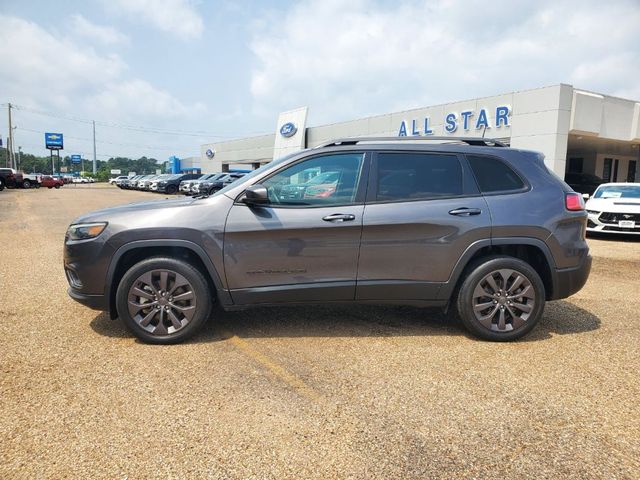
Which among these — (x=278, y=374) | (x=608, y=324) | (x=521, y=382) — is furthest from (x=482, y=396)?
(x=608, y=324)

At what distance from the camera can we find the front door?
3879 mm

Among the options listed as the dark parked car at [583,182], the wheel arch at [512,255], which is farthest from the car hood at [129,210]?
the dark parked car at [583,182]

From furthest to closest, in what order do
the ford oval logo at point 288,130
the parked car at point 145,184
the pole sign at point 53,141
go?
the pole sign at point 53,141 < the parked car at point 145,184 < the ford oval logo at point 288,130

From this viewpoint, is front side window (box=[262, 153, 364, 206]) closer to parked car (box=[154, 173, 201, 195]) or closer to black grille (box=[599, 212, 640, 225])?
black grille (box=[599, 212, 640, 225])

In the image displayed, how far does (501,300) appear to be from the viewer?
13.4ft

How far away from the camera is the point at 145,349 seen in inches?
151

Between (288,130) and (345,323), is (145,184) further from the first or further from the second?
(345,323)

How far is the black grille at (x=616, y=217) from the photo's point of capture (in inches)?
428

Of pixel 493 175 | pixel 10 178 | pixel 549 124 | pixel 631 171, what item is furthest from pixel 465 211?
pixel 10 178

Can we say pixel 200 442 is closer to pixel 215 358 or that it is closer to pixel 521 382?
pixel 215 358

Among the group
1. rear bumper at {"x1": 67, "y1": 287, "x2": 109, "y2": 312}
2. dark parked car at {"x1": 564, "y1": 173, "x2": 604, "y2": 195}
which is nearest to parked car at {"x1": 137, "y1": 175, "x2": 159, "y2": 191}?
dark parked car at {"x1": 564, "y1": 173, "x2": 604, "y2": 195}

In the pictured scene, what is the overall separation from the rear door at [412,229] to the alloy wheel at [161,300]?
59.3 inches

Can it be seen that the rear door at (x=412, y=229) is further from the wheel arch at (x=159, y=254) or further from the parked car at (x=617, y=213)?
the parked car at (x=617, y=213)

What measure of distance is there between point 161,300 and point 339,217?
170 centimetres
